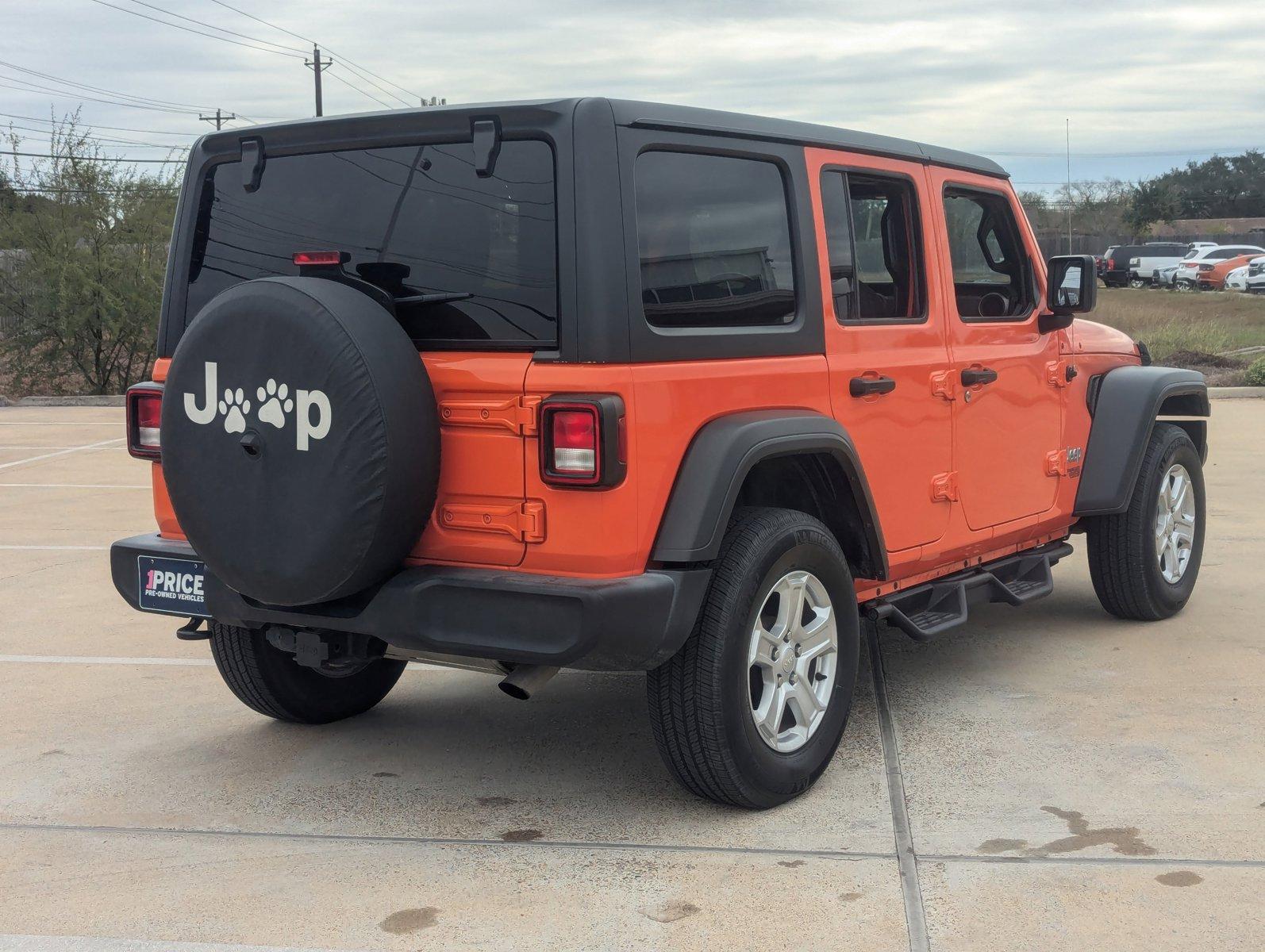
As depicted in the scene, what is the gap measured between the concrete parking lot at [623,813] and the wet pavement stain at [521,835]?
0.05 ft

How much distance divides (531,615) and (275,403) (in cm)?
88

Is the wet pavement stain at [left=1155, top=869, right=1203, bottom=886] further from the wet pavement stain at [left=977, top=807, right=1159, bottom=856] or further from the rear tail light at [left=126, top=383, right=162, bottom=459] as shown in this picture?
the rear tail light at [left=126, top=383, right=162, bottom=459]

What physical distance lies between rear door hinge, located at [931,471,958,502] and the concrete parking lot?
798 mm

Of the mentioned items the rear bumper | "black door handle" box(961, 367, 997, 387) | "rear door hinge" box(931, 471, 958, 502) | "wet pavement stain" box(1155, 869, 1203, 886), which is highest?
"black door handle" box(961, 367, 997, 387)

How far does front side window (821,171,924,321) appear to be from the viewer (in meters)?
4.63

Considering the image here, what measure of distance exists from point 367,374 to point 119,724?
2320mm

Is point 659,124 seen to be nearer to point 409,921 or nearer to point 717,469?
point 717,469

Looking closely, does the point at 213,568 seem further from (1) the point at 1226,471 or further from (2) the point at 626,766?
(1) the point at 1226,471

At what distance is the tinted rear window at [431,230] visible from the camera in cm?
381

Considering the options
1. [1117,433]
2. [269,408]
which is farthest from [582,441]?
[1117,433]

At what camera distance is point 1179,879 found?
363 cm

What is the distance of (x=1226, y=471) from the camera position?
1098 centimetres

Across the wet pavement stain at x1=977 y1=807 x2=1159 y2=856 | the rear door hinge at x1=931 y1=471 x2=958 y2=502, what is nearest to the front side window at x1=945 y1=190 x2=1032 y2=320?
the rear door hinge at x1=931 y1=471 x2=958 y2=502

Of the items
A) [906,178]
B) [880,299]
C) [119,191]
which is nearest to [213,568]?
[880,299]
